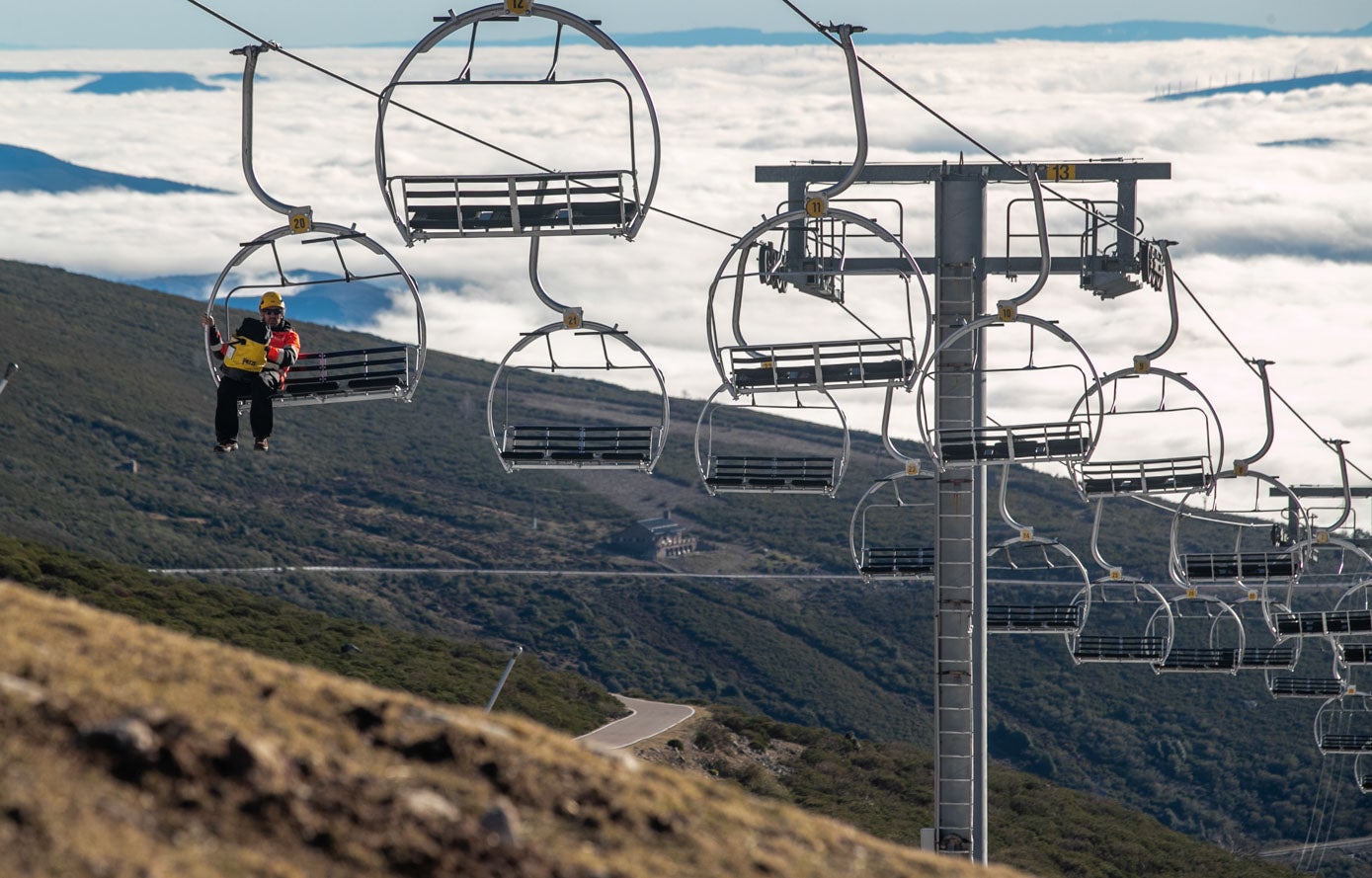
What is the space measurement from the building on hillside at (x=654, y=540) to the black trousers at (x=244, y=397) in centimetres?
8552

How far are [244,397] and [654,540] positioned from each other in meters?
87.2

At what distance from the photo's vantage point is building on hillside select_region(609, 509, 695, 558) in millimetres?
104062

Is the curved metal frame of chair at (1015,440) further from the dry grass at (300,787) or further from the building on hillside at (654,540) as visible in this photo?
the building on hillside at (654,540)

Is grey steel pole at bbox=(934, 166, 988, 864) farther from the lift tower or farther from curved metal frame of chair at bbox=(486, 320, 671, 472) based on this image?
curved metal frame of chair at bbox=(486, 320, 671, 472)

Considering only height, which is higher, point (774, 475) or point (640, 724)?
point (774, 475)

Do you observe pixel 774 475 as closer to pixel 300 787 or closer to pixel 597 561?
pixel 300 787

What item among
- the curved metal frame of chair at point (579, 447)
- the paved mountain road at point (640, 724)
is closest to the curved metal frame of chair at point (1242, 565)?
the curved metal frame of chair at point (579, 447)

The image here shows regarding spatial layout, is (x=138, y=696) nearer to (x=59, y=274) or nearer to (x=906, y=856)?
(x=906, y=856)

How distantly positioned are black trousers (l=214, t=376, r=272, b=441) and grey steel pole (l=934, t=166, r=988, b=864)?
7.25 metres

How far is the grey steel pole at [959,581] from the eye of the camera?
20.1 metres

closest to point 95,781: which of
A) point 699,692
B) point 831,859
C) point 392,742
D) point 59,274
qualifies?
point 392,742

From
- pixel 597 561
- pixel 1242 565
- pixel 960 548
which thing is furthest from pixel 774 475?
pixel 597 561

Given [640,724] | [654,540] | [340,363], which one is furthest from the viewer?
[654,540]

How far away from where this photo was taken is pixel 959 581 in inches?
796
